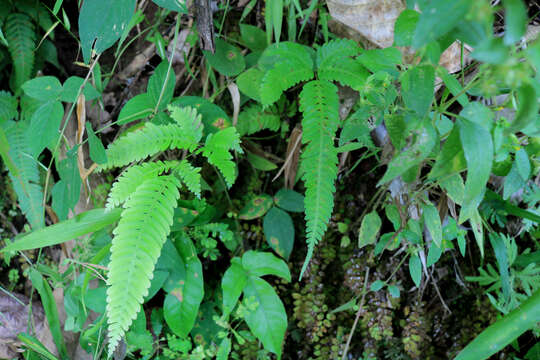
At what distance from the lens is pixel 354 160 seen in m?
1.40

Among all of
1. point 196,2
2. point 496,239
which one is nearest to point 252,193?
point 196,2

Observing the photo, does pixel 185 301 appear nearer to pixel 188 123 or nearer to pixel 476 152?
pixel 188 123

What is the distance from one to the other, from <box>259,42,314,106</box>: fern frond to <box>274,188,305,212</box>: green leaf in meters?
0.39

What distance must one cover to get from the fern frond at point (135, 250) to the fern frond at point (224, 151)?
164 millimetres

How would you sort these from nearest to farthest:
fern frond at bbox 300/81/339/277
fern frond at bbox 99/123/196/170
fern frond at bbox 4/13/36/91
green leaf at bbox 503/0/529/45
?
green leaf at bbox 503/0/529/45 → fern frond at bbox 300/81/339/277 → fern frond at bbox 99/123/196/170 → fern frond at bbox 4/13/36/91

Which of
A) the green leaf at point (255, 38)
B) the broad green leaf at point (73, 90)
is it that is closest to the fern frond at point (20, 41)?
the broad green leaf at point (73, 90)

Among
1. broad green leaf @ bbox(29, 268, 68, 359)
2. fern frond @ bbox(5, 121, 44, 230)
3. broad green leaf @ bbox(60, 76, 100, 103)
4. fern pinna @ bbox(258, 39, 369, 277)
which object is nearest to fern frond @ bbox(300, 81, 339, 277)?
fern pinna @ bbox(258, 39, 369, 277)

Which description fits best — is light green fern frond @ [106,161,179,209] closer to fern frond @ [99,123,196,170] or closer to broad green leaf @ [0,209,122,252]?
fern frond @ [99,123,196,170]

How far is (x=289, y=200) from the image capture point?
1355 millimetres

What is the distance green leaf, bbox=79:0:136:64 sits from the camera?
0.86 meters

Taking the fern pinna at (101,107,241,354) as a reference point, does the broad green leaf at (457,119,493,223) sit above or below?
above

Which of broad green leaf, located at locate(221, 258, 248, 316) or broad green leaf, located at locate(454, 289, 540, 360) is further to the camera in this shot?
broad green leaf, located at locate(221, 258, 248, 316)

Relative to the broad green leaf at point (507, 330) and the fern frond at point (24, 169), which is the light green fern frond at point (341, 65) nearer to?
the broad green leaf at point (507, 330)

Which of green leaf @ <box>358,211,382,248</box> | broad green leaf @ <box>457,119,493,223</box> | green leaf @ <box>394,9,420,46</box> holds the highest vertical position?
green leaf @ <box>394,9,420,46</box>
